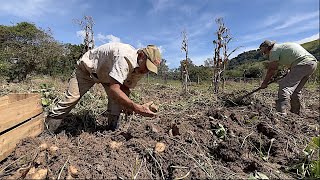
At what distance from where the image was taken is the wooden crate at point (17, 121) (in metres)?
2.23

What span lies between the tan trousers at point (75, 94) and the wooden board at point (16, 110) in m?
0.21

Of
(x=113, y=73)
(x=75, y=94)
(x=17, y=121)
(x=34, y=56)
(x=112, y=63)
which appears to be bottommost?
(x=17, y=121)

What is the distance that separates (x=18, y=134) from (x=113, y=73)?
1.04m

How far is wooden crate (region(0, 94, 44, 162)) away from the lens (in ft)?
7.31

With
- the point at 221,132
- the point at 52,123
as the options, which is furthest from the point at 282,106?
the point at 52,123

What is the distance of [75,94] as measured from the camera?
10.1 feet

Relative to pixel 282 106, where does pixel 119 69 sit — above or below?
above

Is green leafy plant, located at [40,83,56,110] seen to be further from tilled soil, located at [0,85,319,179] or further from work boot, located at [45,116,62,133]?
tilled soil, located at [0,85,319,179]

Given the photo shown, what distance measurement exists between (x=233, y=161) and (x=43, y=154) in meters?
1.60

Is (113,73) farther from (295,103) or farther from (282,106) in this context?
(295,103)

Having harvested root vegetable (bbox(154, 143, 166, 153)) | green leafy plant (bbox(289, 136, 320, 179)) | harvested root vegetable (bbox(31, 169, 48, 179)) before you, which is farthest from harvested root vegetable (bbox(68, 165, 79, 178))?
green leafy plant (bbox(289, 136, 320, 179))

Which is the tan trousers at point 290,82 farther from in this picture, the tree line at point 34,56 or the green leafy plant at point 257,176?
the tree line at point 34,56

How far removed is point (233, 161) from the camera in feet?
7.48

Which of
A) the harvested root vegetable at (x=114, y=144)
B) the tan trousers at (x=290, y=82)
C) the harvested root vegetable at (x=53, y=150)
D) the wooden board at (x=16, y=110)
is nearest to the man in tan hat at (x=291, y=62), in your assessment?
the tan trousers at (x=290, y=82)
